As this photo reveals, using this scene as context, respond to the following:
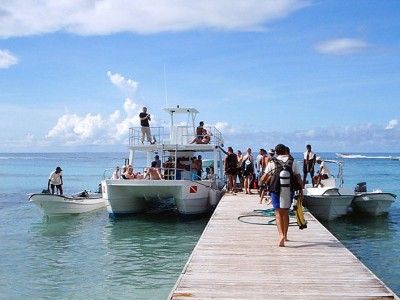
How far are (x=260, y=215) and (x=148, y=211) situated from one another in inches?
381

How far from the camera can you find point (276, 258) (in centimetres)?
887

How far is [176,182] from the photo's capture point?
1873cm

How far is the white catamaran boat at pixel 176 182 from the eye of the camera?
750 inches

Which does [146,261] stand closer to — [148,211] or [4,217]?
[148,211]

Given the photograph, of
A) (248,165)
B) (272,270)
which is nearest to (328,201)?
(248,165)

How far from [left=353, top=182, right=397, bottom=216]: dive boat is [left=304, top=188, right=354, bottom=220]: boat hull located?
4.51 ft

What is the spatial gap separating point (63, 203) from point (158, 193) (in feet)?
15.8

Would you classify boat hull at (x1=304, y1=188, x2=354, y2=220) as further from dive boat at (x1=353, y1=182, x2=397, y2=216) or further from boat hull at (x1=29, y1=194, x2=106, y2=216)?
boat hull at (x1=29, y1=194, x2=106, y2=216)

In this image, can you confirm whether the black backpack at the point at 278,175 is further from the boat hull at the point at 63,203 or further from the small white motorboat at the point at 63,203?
the boat hull at the point at 63,203

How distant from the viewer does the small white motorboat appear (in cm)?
2108

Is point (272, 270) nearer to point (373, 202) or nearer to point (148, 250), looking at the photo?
point (148, 250)

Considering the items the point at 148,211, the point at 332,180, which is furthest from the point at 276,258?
the point at 148,211

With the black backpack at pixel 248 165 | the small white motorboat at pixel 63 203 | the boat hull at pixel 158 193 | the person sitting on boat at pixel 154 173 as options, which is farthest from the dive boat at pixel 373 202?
the small white motorboat at pixel 63 203

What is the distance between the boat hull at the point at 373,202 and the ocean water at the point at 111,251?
1.29ft
